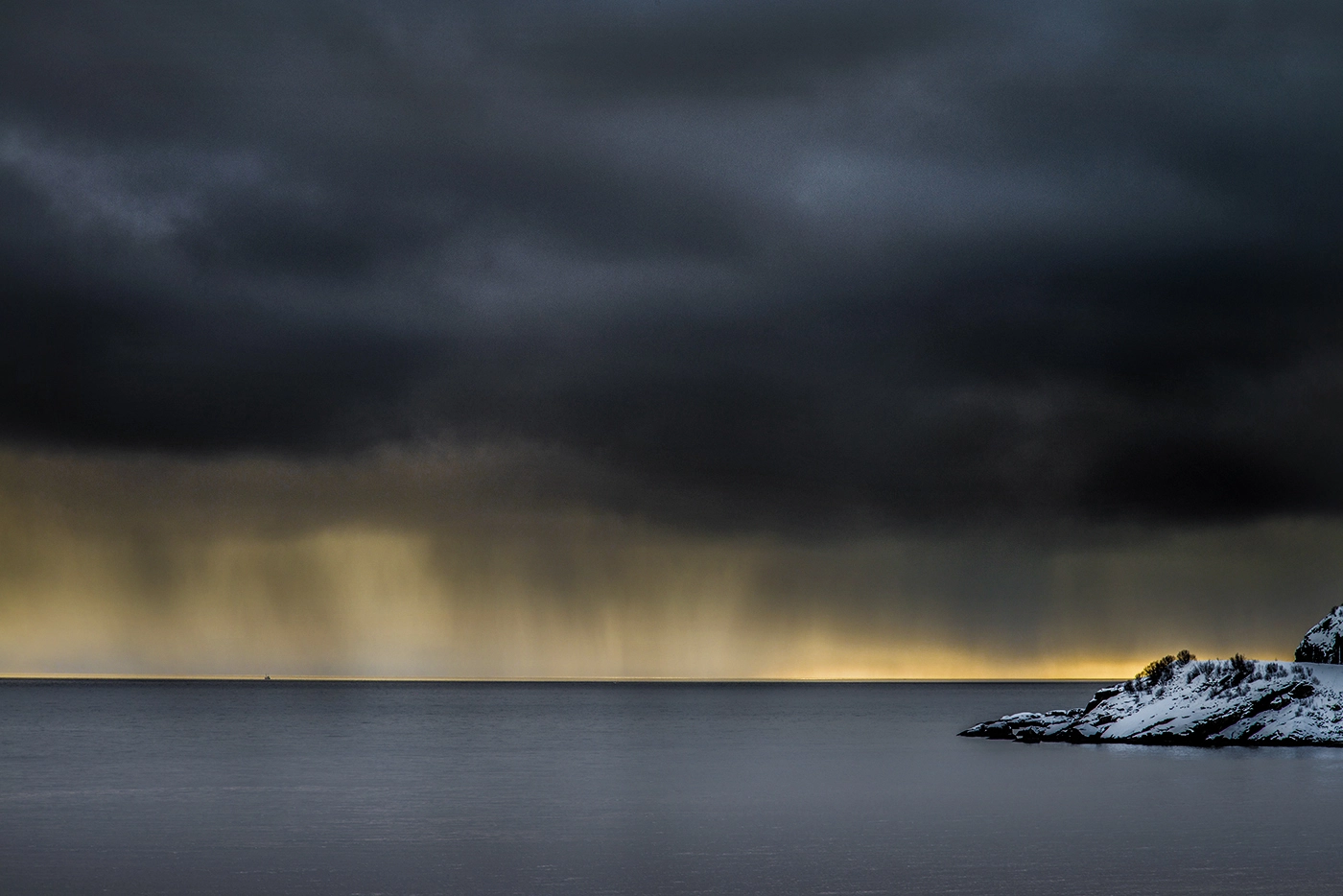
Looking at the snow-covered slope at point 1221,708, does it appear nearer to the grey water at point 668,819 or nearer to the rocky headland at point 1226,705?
the rocky headland at point 1226,705

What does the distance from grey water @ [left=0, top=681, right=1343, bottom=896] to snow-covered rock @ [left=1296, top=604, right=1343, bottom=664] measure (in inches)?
446

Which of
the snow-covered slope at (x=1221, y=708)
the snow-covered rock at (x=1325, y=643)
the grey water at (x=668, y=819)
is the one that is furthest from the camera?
the snow-covered rock at (x=1325, y=643)

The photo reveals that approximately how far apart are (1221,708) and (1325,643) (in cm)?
970

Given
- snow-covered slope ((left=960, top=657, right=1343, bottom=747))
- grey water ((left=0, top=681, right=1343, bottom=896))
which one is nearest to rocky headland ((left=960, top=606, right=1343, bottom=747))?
snow-covered slope ((left=960, top=657, right=1343, bottom=747))

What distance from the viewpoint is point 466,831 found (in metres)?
36.2

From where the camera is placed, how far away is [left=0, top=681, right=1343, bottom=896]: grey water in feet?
92.7

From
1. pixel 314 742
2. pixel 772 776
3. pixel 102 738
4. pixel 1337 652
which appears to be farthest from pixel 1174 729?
pixel 102 738

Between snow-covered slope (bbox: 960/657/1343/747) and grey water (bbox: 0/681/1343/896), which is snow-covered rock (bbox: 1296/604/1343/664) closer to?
snow-covered slope (bbox: 960/657/1343/747)

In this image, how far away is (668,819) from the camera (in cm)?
4022

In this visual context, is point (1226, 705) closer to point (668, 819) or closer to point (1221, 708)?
point (1221, 708)

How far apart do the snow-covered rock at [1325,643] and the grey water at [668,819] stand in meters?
11.3

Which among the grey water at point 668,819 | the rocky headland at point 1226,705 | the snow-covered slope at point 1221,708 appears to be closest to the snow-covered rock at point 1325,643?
the rocky headland at point 1226,705

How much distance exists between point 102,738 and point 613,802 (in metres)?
58.6

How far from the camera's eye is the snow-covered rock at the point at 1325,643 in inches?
3256
